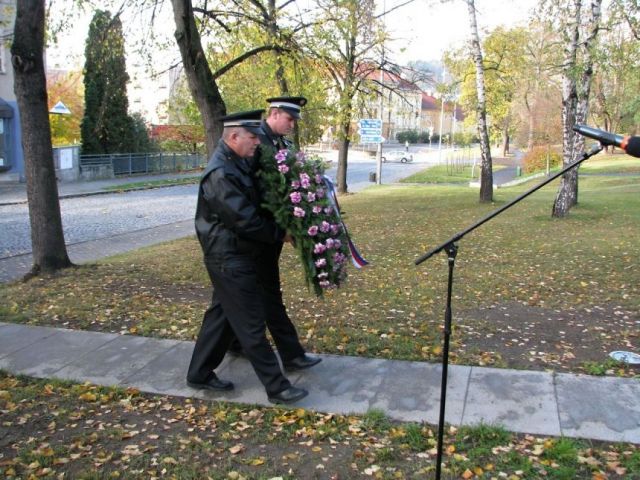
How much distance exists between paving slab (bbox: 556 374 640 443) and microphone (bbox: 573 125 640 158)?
1.95 metres

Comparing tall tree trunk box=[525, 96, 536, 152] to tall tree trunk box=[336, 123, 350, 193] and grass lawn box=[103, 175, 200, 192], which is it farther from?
grass lawn box=[103, 175, 200, 192]

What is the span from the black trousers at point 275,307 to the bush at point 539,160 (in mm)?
39012

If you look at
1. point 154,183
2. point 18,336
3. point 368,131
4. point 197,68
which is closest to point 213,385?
point 18,336

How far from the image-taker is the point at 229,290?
4.08 meters

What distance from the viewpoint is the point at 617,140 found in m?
2.69

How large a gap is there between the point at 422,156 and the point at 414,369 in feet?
220

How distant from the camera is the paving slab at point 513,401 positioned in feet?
12.8

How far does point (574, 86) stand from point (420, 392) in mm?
10986

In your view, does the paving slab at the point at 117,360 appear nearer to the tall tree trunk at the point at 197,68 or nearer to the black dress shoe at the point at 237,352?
the black dress shoe at the point at 237,352

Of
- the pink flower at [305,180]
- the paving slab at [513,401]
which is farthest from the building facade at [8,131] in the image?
the paving slab at [513,401]

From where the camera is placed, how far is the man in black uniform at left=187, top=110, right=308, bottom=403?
3926 millimetres

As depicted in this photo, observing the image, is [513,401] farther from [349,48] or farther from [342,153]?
[342,153]

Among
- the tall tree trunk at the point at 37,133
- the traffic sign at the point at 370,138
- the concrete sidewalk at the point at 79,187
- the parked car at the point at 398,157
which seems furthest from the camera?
the parked car at the point at 398,157

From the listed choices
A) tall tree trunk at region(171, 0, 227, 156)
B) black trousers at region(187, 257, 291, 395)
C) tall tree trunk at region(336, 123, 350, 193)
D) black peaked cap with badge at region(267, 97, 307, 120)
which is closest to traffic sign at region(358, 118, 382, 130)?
tall tree trunk at region(336, 123, 350, 193)
